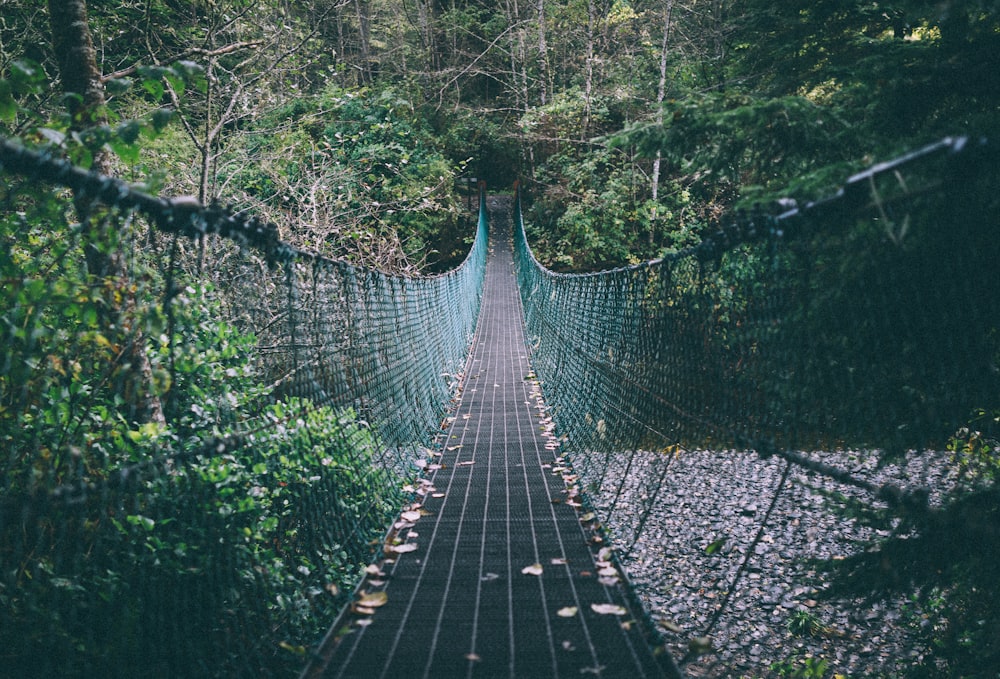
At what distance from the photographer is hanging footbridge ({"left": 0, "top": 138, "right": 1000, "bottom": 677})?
1.71 metres

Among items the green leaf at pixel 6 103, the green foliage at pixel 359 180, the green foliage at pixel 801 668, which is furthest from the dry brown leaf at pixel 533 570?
the green foliage at pixel 359 180

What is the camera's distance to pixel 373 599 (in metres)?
2.31

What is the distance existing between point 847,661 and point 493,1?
855 inches

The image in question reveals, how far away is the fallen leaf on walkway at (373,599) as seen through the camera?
89.7 inches

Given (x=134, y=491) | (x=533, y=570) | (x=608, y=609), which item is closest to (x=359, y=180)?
(x=533, y=570)

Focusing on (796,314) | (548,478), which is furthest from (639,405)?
(796,314)

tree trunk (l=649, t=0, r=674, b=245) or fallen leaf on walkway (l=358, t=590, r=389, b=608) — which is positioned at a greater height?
tree trunk (l=649, t=0, r=674, b=245)

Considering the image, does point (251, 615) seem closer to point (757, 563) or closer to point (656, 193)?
point (757, 563)

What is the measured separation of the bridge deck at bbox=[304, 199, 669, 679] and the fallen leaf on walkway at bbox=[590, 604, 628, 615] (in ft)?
0.06

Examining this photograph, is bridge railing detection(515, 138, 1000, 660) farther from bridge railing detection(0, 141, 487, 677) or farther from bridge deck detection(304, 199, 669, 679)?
bridge railing detection(0, 141, 487, 677)

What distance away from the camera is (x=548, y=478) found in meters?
3.90

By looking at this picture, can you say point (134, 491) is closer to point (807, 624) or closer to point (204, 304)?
point (204, 304)

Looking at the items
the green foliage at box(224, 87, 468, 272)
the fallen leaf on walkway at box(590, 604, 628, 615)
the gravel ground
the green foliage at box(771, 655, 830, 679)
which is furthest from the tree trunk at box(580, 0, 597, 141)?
the fallen leaf on walkway at box(590, 604, 628, 615)

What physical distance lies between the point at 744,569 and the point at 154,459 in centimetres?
256
